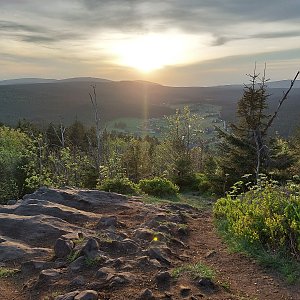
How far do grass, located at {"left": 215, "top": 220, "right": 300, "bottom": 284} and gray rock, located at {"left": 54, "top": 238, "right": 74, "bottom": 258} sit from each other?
3.50m

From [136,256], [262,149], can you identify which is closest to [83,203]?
[136,256]

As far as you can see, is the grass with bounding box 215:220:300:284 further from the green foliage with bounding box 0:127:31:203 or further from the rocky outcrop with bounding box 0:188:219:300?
the green foliage with bounding box 0:127:31:203

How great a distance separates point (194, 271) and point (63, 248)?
2796mm

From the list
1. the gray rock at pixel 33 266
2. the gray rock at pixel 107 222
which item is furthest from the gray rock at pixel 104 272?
the gray rock at pixel 107 222

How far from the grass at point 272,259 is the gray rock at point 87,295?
10.9 feet

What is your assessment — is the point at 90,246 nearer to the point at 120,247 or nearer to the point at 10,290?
the point at 120,247

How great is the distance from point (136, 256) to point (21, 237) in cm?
321

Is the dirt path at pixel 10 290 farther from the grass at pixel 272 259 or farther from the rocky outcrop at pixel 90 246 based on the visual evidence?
the grass at pixel 272 259

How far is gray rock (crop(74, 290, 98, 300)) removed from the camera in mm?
5984

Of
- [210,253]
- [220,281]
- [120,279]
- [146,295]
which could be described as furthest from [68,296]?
Answer: [210,253]

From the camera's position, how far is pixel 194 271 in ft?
23.1

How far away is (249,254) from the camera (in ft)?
25.9

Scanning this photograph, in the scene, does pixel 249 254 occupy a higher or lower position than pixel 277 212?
lower

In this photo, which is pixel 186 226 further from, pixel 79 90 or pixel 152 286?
pixel 79 90
